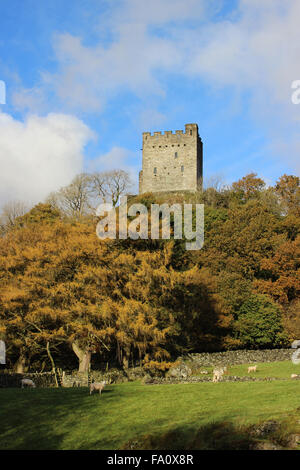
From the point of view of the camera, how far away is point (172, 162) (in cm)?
6419

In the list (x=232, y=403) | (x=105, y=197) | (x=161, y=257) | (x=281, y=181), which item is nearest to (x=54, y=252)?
(x=161, y=257)

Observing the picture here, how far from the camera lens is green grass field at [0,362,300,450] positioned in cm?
927

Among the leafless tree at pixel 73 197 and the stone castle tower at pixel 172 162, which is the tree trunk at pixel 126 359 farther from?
the stone castle tower at pixel 172 162

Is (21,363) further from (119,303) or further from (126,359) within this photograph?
(119,303)

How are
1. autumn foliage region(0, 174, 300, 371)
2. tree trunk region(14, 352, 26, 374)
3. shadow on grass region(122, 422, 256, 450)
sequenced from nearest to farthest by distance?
shadow on grass region(122, 422, 256, 450), autumn foliage region(0, 174, 300, 371), tree trunk region(14, 352, 26, 374)

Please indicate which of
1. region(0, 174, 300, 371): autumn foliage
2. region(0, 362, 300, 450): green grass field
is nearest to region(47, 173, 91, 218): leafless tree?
region(0, 174, 300, 371): autumn foliage

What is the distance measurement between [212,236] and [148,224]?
50.4 ft

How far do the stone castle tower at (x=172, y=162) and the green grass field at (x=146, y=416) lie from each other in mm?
48042

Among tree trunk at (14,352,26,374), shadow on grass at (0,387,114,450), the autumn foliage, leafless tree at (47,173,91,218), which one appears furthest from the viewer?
leafless tree at (47,173,91,218)

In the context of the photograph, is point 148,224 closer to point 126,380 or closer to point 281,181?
point 126,380

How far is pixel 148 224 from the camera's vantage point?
28.6 m

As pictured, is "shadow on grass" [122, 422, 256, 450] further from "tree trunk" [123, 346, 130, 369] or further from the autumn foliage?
"tree trunk" [123, 346, 130, 369]

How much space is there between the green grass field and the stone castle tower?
4804 centimetres

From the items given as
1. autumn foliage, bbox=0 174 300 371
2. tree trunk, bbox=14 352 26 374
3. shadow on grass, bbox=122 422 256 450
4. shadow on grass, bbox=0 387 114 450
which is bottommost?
tree trunk, bbox=14 352 26 374
